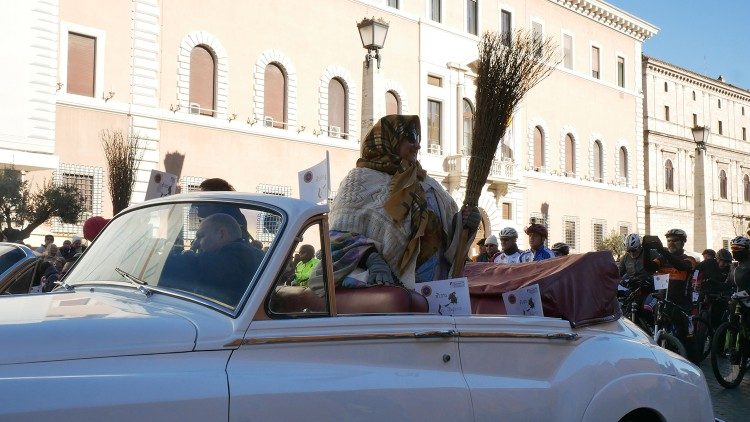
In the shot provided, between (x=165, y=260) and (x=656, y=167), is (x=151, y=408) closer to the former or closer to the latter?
(x=165, y=260)

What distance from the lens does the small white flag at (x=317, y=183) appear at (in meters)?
7.19

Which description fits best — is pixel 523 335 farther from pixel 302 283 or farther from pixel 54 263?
pixel 54 263

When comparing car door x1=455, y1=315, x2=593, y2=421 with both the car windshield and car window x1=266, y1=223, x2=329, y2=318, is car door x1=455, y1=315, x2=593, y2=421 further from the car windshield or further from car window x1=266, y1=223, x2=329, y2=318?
the car windshield

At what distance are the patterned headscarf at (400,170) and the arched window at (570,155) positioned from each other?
36977 mm

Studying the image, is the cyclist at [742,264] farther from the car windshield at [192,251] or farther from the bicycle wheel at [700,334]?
the car windshield at [192,251]

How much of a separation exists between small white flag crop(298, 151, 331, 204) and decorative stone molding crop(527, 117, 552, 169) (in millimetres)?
31779

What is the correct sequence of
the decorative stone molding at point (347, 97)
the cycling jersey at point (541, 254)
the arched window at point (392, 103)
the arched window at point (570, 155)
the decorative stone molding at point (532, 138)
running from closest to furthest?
the cycling jersey at point (541, 254)
the decorative stone molding at point (347, 97)
the arched window at point (392, 103)
the decorative stone molding at point (532, 138)
the arched window at point (570, 155)

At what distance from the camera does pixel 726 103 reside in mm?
61500

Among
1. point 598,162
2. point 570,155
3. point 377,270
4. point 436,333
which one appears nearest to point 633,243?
point 377,270

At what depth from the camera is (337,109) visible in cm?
3030

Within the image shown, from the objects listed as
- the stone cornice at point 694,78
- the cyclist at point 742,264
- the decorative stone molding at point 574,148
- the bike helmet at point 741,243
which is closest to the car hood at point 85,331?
the cyclist at point 742,264

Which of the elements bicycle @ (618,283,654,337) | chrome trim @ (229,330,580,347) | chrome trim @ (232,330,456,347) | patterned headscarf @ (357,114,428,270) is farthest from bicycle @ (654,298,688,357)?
chrome trim @ (232,330,456,347)

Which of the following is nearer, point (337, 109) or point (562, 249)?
point (562, 249)

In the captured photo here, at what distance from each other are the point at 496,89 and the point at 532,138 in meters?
33.6
